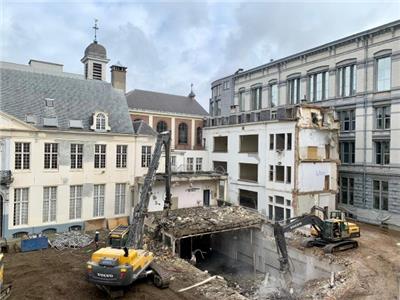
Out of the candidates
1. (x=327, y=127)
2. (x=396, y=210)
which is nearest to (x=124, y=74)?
(x=327, y=127)

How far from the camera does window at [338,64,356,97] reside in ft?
104

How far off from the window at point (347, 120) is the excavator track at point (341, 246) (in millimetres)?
13212

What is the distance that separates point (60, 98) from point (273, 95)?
23.9m

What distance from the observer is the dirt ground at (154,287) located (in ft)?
51.6

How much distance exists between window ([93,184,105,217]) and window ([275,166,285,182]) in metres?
15.9

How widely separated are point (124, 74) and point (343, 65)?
2257 cm

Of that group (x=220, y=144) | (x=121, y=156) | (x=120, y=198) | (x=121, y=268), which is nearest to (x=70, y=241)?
(x=120, y=198)

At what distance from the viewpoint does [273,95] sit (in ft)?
131

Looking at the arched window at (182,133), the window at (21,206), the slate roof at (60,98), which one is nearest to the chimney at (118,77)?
the slate roof at (60,98)

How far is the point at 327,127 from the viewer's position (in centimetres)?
2991

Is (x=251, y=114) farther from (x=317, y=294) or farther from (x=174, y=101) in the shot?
(x=317, y=294)

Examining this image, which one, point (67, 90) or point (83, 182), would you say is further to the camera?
point (67, 90)

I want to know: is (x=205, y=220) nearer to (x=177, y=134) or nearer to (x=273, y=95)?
(x=177, y=134)

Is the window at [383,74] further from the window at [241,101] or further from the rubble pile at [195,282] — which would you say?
the rubble pile at [195,282]
